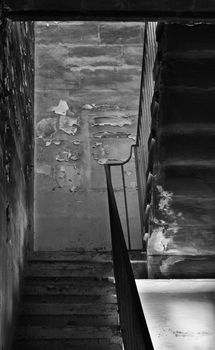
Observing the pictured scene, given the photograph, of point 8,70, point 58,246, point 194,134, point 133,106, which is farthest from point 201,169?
point 133,106

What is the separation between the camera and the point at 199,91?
4047 mm

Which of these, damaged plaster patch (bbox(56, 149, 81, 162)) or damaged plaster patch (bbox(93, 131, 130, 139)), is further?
damaged plaster patch (bbox(93, 131, 130, 139))

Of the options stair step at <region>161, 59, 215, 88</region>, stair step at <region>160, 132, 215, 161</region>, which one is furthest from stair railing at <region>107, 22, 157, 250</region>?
stair step at <region>161, 59, 215, 88</region>

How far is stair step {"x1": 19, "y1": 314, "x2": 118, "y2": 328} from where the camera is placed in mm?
4070

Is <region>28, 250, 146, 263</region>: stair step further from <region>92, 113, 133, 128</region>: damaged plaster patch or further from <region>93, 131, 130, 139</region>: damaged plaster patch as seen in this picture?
<region>92, 113, 133, 128</region>: damaged plaster patch

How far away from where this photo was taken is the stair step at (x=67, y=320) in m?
4.07

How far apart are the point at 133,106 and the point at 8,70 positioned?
4238 millimetres

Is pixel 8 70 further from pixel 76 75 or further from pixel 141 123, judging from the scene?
pixel 76 75

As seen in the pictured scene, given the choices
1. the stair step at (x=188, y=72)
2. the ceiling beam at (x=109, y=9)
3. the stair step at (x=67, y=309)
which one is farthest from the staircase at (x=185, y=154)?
the stair step at (x=67, y=309)

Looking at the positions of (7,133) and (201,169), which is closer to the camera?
(7,133)

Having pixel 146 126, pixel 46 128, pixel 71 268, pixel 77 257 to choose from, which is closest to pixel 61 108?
pixel 46 128

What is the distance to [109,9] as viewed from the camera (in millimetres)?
3432

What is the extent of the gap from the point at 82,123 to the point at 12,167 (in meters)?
3.77

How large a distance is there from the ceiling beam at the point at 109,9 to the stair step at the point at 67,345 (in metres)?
2.09
